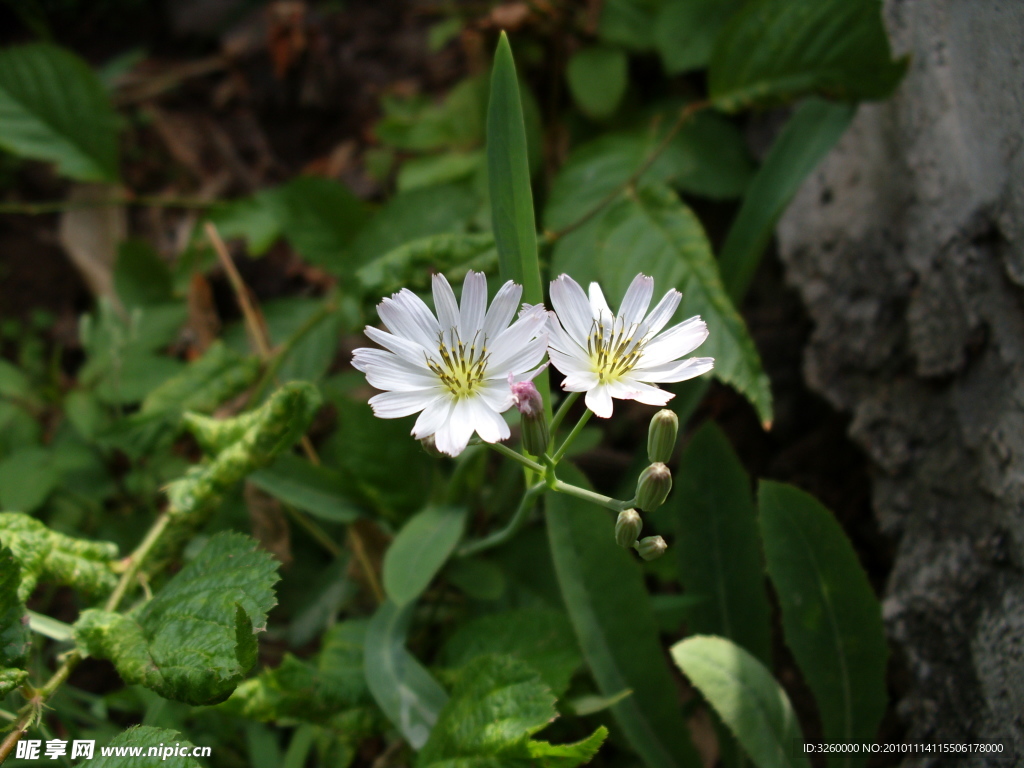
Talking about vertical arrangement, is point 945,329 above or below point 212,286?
below

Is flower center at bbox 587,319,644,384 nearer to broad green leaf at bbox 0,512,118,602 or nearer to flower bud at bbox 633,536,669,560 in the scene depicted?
flower bud at bbox 633,536,669,560

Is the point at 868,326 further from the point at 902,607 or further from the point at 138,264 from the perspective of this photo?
the point at 138,264

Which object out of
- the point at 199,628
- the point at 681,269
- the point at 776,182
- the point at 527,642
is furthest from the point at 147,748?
the point at 776,182

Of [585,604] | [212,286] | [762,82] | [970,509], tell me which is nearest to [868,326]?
[970,509]

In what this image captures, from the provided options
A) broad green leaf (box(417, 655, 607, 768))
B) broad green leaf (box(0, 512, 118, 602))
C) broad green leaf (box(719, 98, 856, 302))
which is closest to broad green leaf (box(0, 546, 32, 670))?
broad green leaf (box(0, 512, 118, 602))

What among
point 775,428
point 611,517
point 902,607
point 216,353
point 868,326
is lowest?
point 902,607

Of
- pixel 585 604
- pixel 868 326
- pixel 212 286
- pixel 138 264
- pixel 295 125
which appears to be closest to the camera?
pixel 585 604

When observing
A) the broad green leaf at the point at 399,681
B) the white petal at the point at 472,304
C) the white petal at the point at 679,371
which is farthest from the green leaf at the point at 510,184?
the broad green leaf at the point at 399,681
